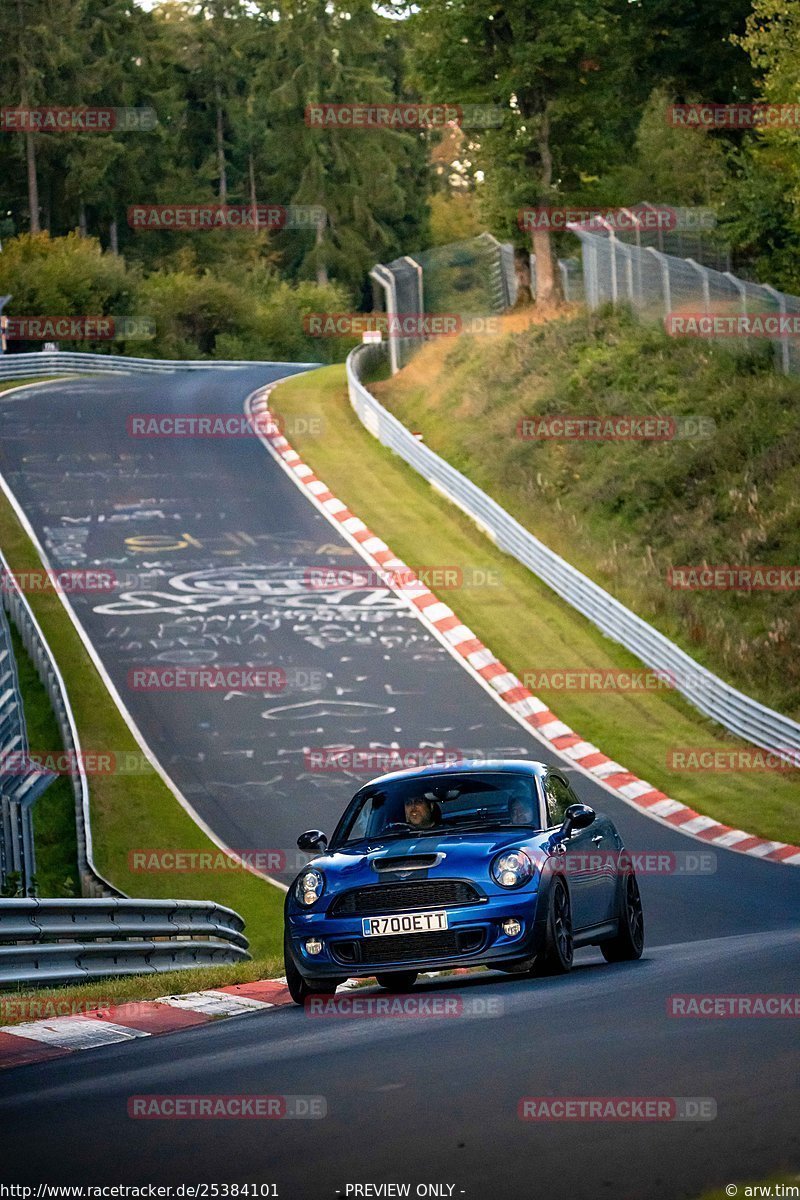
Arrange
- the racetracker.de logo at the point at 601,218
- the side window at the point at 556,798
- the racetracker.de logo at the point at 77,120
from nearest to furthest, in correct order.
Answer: the side window at the point at 556,798
the racetracker.de logo at the point at 601,218
the racetracker.de logo at the point at 77,120

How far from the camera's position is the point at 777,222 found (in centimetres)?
4334

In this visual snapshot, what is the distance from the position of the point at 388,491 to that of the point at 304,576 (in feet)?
18.2

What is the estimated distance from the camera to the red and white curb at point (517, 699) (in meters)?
21.8

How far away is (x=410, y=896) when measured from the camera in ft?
34.1

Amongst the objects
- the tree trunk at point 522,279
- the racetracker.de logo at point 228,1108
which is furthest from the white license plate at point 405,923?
the tree trunk at point 522,279

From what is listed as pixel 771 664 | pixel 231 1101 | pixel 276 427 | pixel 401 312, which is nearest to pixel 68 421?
pixel 276 427

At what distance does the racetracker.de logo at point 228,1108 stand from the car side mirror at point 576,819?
4526mm

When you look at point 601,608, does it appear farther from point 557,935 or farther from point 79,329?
point 79,329

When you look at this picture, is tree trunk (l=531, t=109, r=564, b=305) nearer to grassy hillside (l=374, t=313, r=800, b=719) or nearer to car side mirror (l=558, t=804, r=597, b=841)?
grassy hillside (l=374, t=313, r=800, b=719)

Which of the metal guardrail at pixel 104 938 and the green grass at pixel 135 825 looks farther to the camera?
the green grass at pixel 135 825

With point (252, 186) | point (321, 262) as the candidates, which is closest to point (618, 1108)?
point (321, 262)

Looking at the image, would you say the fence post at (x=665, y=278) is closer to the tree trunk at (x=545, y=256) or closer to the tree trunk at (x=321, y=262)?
the tree trunk at (x=545, y=256)

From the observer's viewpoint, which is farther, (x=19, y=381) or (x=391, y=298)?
(x=19, y=381)

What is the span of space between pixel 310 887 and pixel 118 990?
1.76m
